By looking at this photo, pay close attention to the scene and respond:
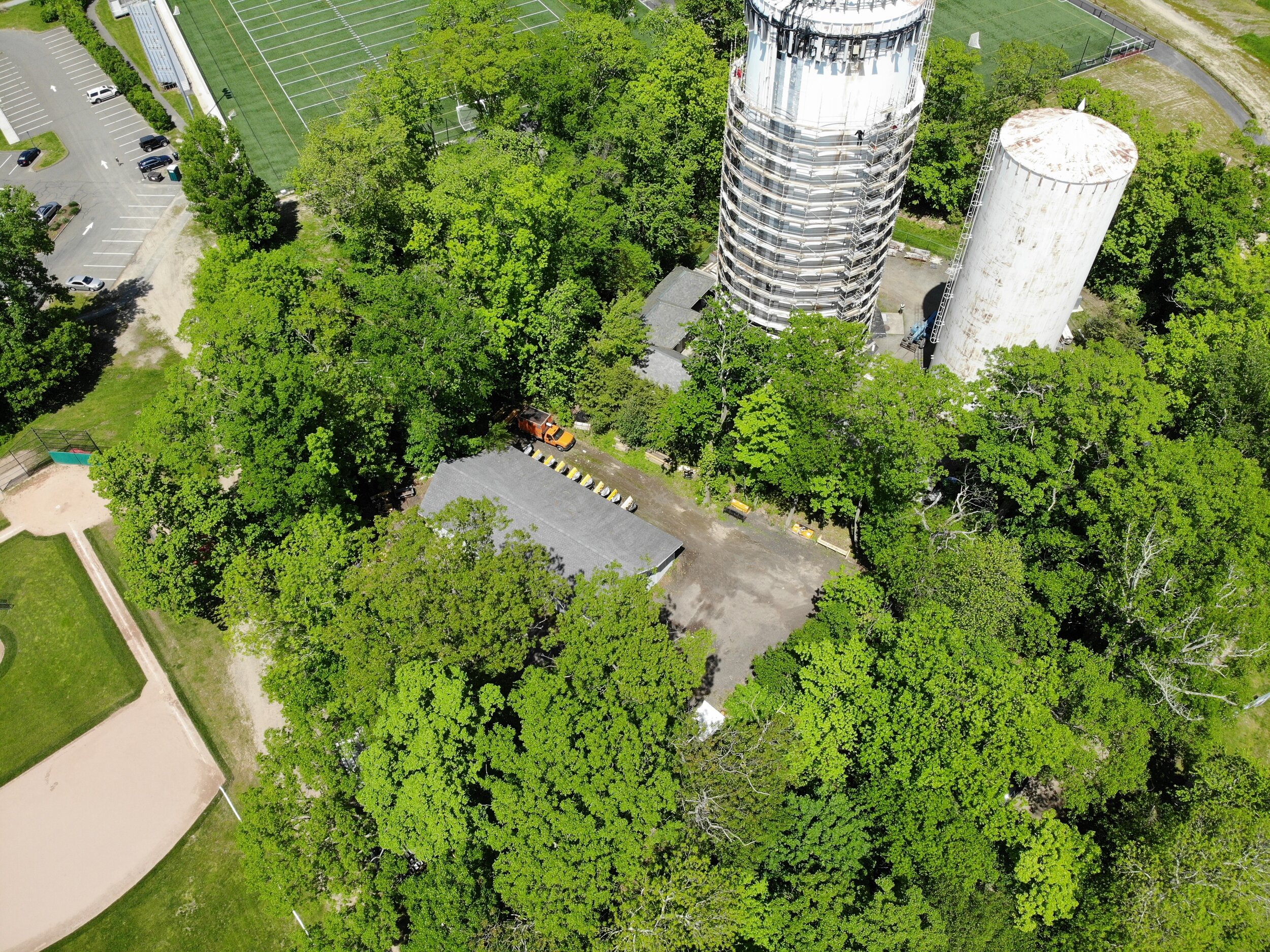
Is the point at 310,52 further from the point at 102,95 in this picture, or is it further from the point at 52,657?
the point at 52,657

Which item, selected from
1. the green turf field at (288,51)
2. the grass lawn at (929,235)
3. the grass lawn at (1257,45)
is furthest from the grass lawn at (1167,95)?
the green turf field at (288,51)

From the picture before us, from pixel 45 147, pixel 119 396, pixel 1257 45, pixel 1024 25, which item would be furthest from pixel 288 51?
pixel 1257 45

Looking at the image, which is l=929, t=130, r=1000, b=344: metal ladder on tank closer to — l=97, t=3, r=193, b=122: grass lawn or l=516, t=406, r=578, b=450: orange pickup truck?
l=516, t=406, r=578, b=450: orange pickup truck

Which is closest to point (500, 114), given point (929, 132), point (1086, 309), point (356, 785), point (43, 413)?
point (929, 132)

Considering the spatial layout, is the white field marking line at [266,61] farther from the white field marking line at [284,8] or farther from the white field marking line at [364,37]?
the white field marking line at [284,8]

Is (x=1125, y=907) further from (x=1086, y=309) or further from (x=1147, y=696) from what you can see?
(x=1086, y=309)

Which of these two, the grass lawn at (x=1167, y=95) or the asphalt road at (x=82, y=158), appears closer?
the asphalt road at (x=82, y=158)
